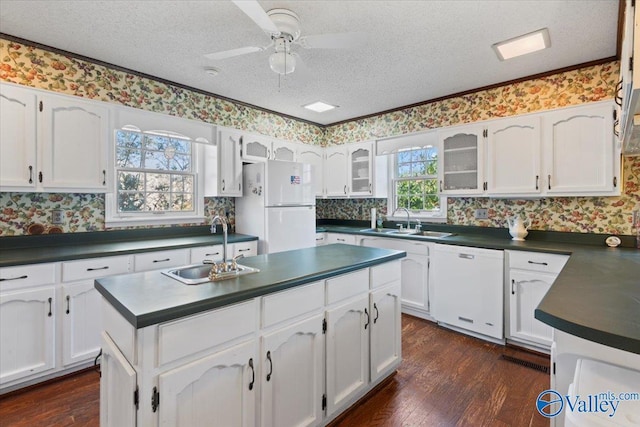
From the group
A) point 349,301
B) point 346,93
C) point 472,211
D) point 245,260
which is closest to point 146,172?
point 245,260

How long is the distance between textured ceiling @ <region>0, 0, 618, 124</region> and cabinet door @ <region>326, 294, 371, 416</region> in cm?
189

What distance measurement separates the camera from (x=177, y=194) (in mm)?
3529

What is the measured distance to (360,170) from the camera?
4492 mm

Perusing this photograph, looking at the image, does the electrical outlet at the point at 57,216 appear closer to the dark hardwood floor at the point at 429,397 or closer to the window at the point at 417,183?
the dark hardwood floor at the point at 429,397

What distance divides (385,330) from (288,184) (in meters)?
2.05

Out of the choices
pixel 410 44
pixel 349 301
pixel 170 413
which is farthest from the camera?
pixel 410 44

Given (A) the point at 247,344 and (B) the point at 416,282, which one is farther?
(B) the point at 416,282

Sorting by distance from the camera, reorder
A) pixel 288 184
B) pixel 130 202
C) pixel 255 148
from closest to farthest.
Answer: pixel 130 202, pixel 288 184, pixel 255 148

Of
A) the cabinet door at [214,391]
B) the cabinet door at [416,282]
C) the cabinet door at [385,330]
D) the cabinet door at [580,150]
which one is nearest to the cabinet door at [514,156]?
the cabinet door at [580,150]

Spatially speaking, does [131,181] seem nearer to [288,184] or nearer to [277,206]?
[277,206]

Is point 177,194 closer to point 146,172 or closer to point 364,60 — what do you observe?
point 146,172

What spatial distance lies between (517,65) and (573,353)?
2.62 metres

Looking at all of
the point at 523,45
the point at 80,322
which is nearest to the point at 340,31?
the point at 523,45

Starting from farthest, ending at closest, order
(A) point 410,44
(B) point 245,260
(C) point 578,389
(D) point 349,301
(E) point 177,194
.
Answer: (E) point 177,194 < (A) point 410,44 < (B) point 245,260 < (D) point 349,301 < (C) point 578,389
